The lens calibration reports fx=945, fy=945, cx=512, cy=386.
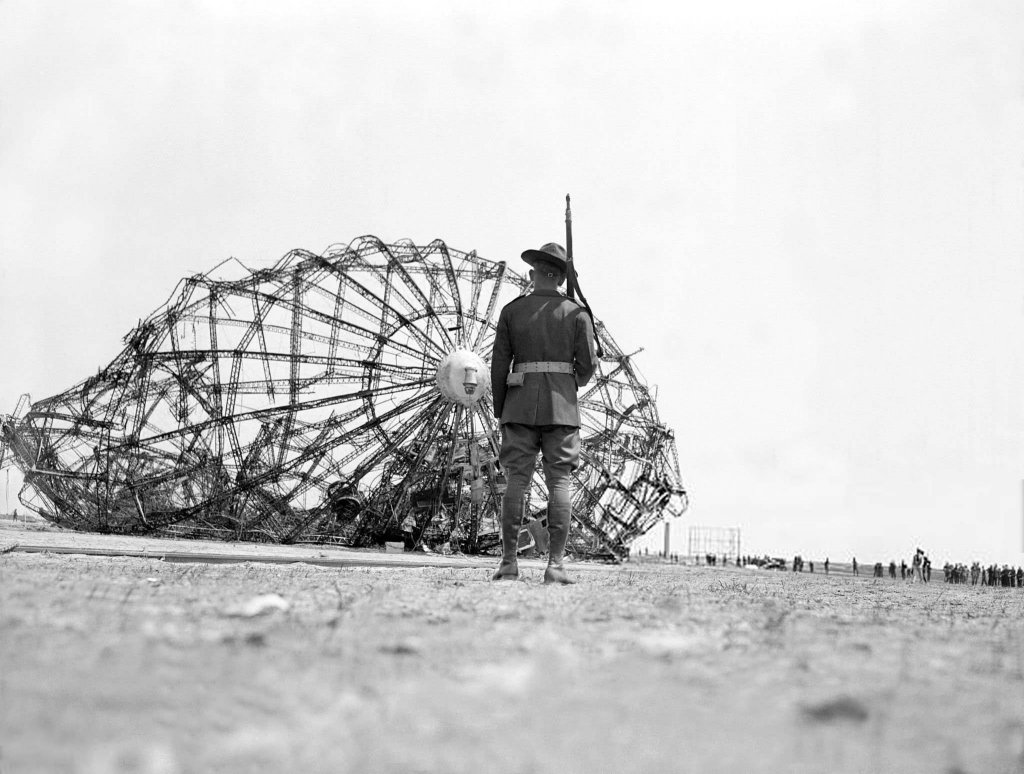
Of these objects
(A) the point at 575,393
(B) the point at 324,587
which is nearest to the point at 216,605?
(B) the point at 324,587

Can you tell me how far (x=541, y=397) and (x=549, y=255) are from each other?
122cm

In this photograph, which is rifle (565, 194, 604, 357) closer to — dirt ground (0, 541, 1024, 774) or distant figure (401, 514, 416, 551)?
dirt ground (0, 541, 1024, 774)

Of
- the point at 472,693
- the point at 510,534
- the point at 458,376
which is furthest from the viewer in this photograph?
the point at 458,376

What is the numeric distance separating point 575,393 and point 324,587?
274 centimetres

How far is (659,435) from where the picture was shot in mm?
28875

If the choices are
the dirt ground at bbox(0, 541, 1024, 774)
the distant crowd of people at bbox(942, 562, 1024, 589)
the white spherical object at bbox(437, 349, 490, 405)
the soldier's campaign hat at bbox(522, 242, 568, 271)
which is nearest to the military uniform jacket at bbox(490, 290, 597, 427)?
the soldier's campaign hat at bbox(522, 242, 568, 271)

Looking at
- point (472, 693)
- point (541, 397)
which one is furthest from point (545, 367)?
point (472, 693)

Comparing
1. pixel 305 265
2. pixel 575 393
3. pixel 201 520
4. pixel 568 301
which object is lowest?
pixel 201 520

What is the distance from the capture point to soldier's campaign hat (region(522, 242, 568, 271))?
25.2ft

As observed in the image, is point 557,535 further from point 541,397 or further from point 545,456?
point 541,397

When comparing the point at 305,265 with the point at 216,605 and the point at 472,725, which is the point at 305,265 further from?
the point at 472,725

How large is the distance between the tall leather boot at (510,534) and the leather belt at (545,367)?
1.01 meters

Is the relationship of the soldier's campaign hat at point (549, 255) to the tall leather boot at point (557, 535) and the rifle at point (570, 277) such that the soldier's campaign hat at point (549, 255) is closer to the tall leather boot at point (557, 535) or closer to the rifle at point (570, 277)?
the rifle at point (570, 277)

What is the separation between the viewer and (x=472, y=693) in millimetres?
2492
